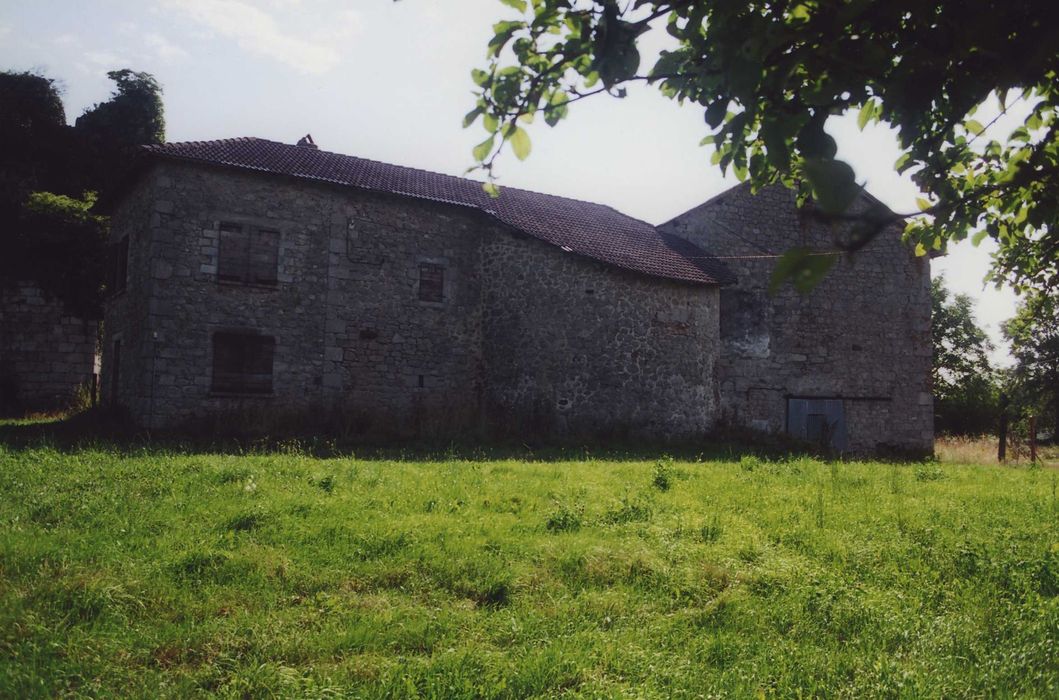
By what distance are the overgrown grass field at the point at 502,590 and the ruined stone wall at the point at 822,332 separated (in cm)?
1007

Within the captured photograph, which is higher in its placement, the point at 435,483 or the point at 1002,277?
the point at 1002,277

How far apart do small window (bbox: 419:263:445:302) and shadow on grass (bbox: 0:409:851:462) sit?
13.0 ft

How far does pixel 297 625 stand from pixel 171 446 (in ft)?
28.2

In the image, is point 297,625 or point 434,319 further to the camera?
point 434,319

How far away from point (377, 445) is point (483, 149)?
1118 cm

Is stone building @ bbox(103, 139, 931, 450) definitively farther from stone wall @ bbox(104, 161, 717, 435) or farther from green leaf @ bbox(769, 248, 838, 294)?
green leaf @ bbox(769, 248, 838, 294)

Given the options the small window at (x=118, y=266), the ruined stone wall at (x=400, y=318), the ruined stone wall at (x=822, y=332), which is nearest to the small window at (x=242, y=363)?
the ruined stone wall at (x=400, y=318)

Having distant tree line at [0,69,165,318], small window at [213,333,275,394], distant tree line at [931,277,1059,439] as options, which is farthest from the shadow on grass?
distant tree line at [931,277,1059,439]

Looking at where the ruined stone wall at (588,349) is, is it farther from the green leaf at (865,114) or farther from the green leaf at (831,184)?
the green leaf at (831,184)

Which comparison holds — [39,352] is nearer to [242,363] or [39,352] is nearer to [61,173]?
[61,173]

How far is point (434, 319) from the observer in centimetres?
1723

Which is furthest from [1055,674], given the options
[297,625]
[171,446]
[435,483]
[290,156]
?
[290,156]

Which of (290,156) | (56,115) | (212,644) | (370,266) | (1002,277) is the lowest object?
(212,644)

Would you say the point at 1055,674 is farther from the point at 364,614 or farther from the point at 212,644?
the point at 212,644
